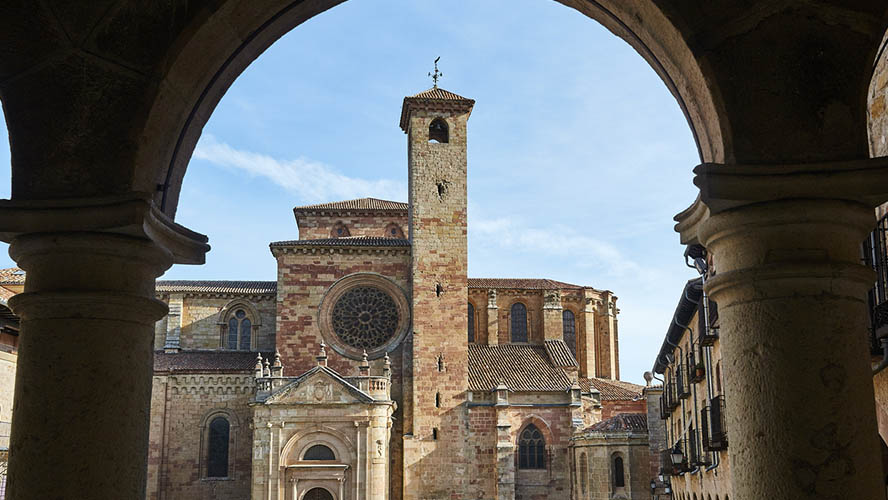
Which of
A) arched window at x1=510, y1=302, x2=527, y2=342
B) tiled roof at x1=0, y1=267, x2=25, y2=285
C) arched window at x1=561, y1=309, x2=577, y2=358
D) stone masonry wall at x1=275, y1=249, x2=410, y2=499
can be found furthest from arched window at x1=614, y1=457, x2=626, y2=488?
tiled roof at x1=0, y1=267, x2=25, y2=285

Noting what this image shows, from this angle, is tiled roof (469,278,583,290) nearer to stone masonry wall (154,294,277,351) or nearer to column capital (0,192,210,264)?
stone masonry wall (154,294,277,351)

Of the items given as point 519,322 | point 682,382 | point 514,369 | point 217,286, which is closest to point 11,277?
point 217,286

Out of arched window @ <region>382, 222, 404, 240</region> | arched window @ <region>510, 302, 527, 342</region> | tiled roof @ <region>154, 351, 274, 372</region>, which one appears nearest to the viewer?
tiled roof @ <region>154, 351, 274, 372</region>

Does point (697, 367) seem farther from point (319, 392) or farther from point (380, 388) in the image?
point (319, 392)

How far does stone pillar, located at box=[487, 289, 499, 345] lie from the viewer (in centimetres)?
4556

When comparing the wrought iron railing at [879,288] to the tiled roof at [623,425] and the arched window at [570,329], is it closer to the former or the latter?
the tiled roof at [623,425]

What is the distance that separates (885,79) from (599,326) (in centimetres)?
4297

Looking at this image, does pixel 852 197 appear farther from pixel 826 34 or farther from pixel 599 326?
pixel 599 326

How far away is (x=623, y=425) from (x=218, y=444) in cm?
1603

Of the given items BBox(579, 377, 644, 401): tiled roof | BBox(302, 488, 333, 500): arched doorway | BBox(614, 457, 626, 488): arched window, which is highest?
BBox(579, 377, 644, 401): tiled roof

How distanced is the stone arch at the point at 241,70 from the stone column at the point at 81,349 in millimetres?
344

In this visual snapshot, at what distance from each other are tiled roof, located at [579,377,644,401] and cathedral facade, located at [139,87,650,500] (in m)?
2.18

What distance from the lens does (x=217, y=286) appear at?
42.6 m

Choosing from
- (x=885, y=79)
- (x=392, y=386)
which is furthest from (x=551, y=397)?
(x=885, y=79)
